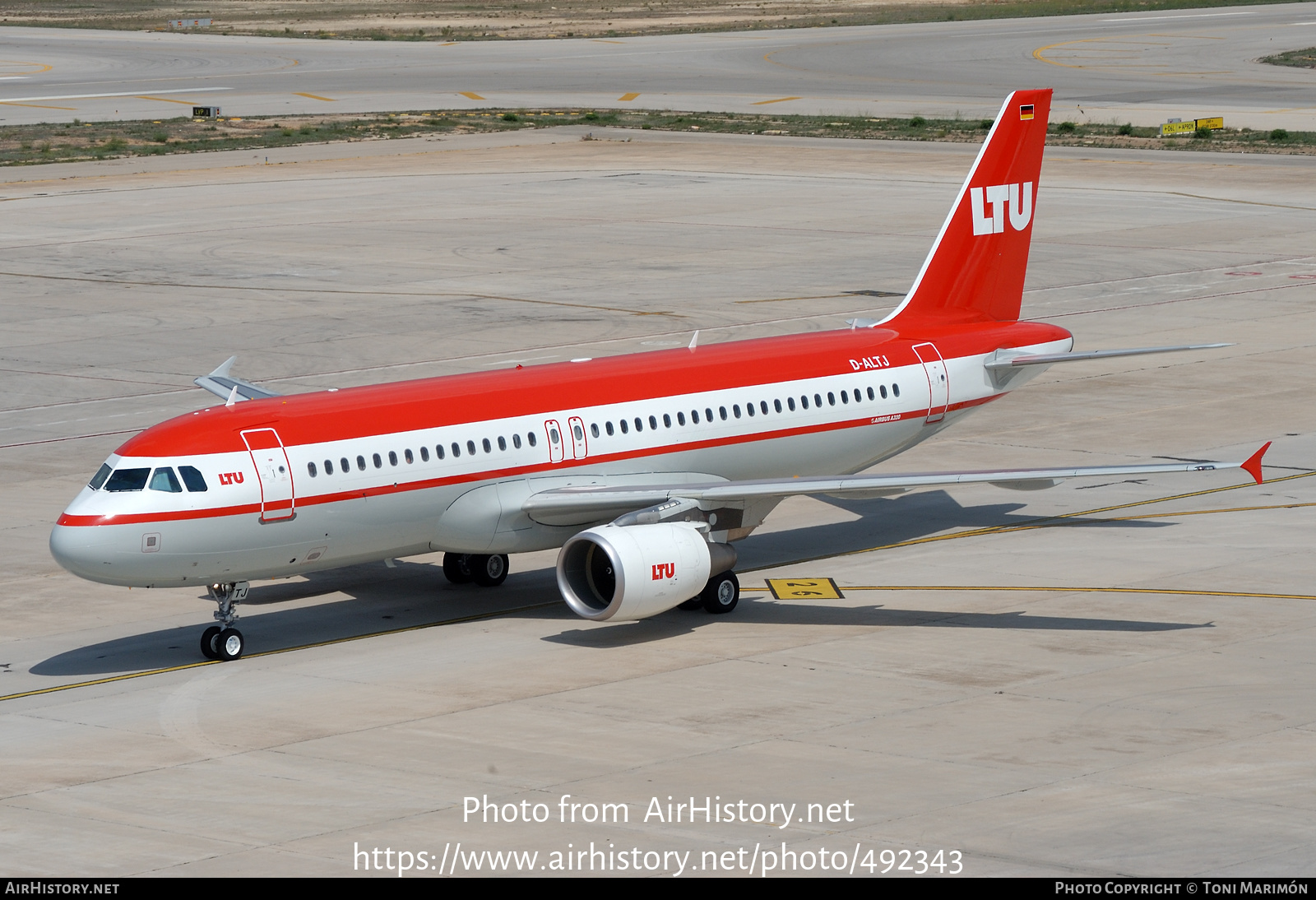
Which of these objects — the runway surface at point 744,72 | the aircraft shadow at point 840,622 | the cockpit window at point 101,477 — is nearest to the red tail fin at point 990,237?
the aircraft shadow at point 840,622

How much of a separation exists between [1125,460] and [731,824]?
2184 cm

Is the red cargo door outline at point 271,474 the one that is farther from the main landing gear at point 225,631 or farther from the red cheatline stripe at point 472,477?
the main landing gear at point 225,631

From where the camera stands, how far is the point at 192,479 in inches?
1073

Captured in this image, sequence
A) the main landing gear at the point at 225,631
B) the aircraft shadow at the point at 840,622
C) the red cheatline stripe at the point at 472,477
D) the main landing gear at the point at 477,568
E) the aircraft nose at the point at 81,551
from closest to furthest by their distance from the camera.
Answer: the aircraft nose at the point at 81,551
the red cheatline stripe at the point at 472,477
the main landing gear at the point at 225,631
the aircraft shadow at the point at 840,622
the main landing gear at the point at 477,568

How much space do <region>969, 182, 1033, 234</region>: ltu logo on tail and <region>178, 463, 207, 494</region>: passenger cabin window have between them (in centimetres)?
1701

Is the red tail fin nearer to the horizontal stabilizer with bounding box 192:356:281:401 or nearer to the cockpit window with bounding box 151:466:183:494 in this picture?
the horizontal stabilizer with bounding box 192:356:281:401

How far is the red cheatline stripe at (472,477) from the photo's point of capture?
26.9m

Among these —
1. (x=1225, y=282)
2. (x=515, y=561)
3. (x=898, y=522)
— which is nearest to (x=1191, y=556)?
(x=898, y=522)

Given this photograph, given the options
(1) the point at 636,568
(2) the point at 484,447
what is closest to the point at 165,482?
(2) the point at 484,447

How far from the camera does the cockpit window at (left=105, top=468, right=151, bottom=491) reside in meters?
27.2

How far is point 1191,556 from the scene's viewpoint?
32.8 meters

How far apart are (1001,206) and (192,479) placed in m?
17.9

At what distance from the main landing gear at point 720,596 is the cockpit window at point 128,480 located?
29.3 ft

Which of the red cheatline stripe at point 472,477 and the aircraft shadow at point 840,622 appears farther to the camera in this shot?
the aircraft shadow at point 840,622
